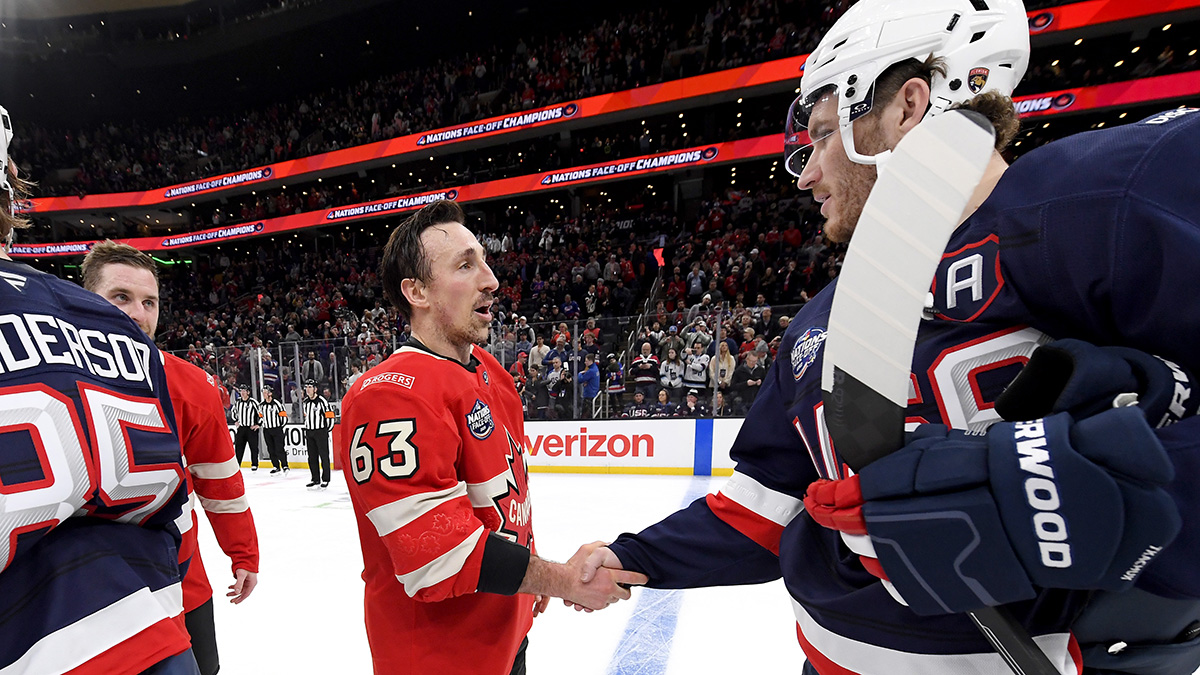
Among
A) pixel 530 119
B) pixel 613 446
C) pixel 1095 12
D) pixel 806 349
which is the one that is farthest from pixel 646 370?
pixel 1095 12

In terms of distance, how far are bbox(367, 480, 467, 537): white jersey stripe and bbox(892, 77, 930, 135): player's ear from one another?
3.75 ft

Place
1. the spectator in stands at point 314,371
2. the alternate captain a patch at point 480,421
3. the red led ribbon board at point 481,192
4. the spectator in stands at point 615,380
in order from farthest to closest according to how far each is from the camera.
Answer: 1. the red led ribbon board at point 481,192
2. the spectator in stands at point 314,371
3. the spectator in stands at point 615,380
4. the alternate captain a patch at point 480,421

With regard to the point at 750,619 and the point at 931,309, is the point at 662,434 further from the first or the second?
the point at 931,309

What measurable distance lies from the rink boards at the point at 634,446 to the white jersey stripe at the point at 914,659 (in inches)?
234

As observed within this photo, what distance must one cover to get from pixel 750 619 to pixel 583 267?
12422 mm

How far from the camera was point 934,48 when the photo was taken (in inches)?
36.8

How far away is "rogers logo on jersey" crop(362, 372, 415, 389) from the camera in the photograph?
4.12 feet

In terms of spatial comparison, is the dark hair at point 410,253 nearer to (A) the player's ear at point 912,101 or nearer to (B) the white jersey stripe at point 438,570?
(B) the white jersey stripe at point 438,570

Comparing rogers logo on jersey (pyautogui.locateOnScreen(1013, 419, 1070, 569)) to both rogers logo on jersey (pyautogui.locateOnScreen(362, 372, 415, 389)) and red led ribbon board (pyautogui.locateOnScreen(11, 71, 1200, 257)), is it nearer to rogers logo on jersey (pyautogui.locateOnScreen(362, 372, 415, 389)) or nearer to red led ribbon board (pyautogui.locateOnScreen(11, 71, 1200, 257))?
rogers logo on jersey (pyautogui.locateOnScreen(362, 372, 415, 389))

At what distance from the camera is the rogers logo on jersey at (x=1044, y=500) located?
46 centimetres

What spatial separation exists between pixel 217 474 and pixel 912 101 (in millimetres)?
2192

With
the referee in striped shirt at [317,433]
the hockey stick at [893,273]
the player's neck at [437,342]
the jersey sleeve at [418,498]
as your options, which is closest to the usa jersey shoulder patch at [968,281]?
the hockey stick at [893,273]

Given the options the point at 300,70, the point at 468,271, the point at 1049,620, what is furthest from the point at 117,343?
the point at 300,70

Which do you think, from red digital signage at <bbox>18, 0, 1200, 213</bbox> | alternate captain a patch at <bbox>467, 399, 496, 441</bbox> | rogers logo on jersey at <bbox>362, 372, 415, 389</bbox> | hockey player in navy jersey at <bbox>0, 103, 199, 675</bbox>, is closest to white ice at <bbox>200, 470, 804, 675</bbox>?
alternate captain a patch at <bbox>467, 399, 496, 441</bbox>
